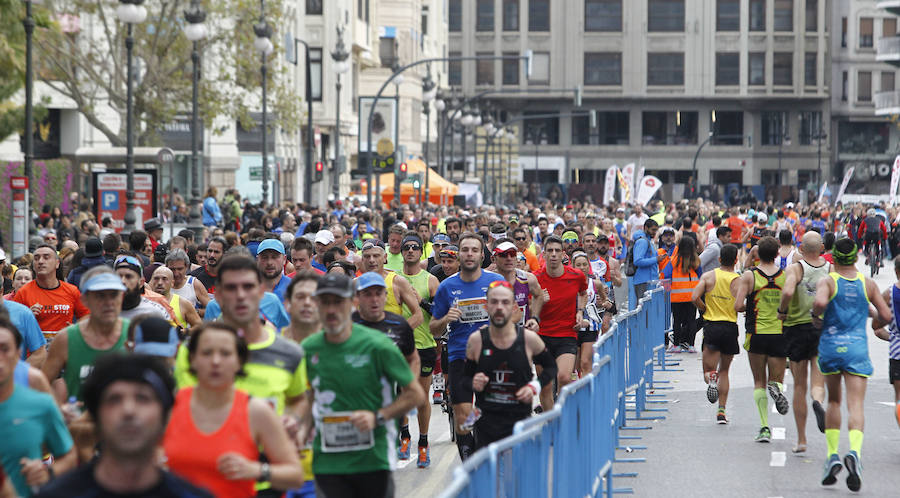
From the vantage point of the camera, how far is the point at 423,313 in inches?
516

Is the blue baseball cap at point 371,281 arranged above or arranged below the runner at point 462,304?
above

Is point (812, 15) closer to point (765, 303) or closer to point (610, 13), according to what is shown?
point (610, 13)

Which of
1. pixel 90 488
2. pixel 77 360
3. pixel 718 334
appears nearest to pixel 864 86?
pixel 718 334

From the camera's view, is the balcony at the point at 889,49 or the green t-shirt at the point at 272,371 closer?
the green t-shirt at the point at 272,371

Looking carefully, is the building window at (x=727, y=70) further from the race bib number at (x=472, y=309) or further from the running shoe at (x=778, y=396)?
the race bib number at (x=472, y=309)

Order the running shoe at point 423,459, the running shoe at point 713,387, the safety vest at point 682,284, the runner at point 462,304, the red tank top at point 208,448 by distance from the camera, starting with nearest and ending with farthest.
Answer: the red tank top at point 208,448 → the runner at point 462,304 → the running shoe at point 423,459 → the running shoe at point 713,387 → the safety vest at point 682,284

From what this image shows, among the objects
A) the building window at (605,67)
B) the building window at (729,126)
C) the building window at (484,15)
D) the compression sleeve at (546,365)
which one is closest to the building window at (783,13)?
the building window at (729,126)

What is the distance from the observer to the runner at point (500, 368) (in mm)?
9406

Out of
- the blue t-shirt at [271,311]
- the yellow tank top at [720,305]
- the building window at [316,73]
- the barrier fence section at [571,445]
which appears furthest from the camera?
the building window at [316,73]

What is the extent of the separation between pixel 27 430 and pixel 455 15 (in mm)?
106387

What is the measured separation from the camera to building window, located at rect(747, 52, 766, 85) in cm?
10688

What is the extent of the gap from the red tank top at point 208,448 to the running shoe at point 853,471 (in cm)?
652

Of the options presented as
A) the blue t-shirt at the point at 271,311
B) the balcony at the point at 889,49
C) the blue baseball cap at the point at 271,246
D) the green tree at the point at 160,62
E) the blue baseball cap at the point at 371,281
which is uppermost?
the balcony at the point at 889,49

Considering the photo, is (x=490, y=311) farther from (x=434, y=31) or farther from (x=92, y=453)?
(x=434, y=31)
